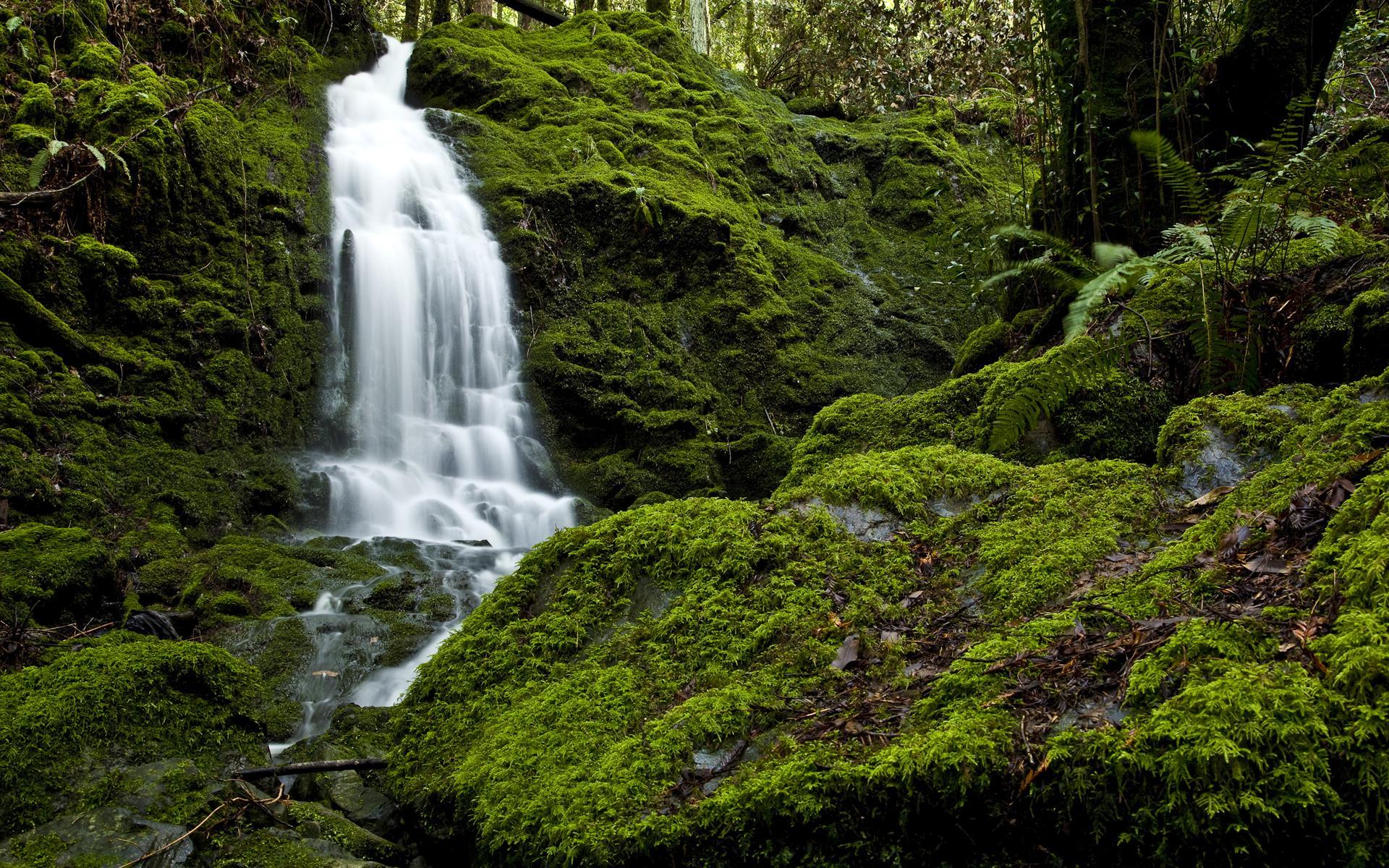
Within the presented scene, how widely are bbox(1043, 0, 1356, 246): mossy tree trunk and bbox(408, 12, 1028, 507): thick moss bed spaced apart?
1488 mm

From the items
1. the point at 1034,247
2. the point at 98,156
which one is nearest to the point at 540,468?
the point at 98,156

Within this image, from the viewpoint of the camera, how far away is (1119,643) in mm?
1800

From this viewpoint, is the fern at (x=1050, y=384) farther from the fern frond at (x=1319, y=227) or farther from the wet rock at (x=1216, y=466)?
the fern frond at (x=1319, y=227)

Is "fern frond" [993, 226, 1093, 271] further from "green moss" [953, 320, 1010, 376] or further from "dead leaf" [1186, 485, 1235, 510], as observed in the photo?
"dead leaf" [1186, 485, 1235, 510]

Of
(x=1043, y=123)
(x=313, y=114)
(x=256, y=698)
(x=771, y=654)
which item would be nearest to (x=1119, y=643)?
(x=771, y=654)

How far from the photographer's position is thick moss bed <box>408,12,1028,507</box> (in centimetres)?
914

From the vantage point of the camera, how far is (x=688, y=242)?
33.7 ft

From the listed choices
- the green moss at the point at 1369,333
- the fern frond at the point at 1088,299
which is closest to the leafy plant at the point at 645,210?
the fern frond at the point at 1088,299

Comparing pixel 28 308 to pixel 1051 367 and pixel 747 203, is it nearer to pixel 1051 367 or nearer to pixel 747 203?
pixel 1051 367

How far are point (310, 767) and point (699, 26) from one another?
15.3m

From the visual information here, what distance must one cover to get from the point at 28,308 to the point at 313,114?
17.1ft

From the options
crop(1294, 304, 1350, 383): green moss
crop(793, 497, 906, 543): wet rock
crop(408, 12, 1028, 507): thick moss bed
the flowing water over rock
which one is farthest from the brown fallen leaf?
the flowing water over rock

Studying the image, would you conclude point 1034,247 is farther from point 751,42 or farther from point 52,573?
point 751,42

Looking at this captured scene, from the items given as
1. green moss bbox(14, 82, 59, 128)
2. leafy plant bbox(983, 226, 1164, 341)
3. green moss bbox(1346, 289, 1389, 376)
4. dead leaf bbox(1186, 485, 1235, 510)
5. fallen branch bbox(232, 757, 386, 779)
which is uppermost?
green moss bbox(14, 82, 59, 128)
